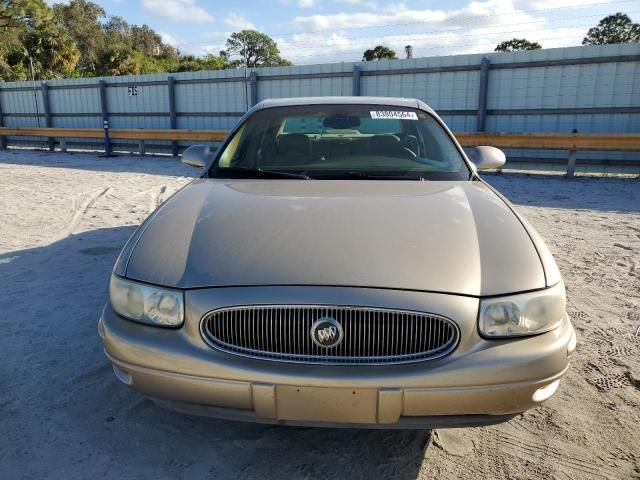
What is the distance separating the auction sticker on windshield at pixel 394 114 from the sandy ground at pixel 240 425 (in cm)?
177

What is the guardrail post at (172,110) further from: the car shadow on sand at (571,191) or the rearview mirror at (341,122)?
→ the rearview mirror at (341,122)

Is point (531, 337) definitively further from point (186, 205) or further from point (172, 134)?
point (172, 134)

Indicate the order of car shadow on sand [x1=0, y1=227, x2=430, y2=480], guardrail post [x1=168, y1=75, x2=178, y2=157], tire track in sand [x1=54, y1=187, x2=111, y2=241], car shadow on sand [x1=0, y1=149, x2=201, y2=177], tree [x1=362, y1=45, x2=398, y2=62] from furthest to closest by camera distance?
tree [x1=362, y1=45, x2=398, y2=62] < guardrail post [x1=168, y1=75, x2=178, y2=157] < car shadow on sand [x1=0, y1=149, x2=201, y2=177] < tire track in sand [x1=54, y1=187, x2=111, y2=241] < car shadow on sand [x1=0, y1=227, x2=430, y2=480]

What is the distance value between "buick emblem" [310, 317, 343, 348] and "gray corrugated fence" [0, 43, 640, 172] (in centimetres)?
1043

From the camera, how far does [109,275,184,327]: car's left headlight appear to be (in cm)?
179

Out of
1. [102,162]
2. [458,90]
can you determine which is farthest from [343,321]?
[102,162]

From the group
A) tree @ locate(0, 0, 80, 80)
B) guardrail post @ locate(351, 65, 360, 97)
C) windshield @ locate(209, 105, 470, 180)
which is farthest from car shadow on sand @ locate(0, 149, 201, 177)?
tree @ locate(0, 0, 80, 80)

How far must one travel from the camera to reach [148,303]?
1.83m

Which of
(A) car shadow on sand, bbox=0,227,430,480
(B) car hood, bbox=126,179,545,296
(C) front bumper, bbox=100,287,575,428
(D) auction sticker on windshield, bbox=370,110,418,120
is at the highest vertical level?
(D) auction sticker on windshield, bbox=370,110,418,120

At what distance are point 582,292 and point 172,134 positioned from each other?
484 inches

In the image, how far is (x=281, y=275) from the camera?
1.77 meters

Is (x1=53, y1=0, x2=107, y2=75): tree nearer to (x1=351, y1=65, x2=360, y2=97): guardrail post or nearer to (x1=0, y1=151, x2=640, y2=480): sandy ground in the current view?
(x1=351, y1=65, x2=360, y2=97): guardrail post

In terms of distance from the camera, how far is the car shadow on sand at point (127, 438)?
1.96m

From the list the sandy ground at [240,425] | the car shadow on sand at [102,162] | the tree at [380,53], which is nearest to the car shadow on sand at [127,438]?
the sandy ground at [240,425]
